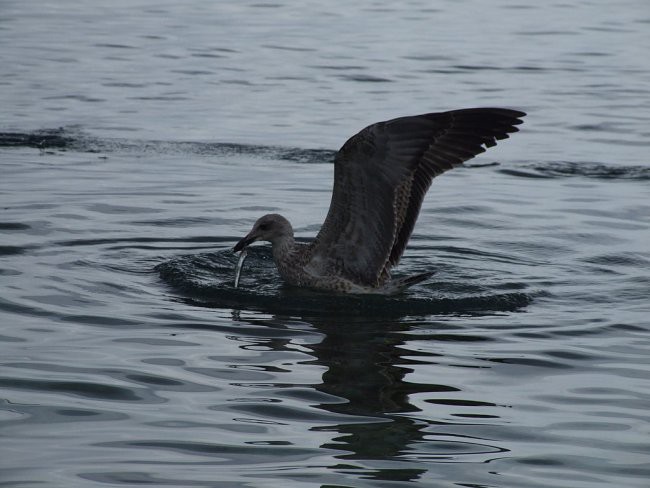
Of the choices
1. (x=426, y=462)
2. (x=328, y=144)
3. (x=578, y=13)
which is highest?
(x=578, y=13)

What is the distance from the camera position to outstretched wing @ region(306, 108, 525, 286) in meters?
9.41

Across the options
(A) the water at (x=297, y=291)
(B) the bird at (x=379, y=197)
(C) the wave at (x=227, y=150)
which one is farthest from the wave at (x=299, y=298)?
(C) the wave at (x=227, y=150)

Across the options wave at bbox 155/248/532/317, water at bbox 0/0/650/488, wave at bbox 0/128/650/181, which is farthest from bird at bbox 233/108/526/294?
A: wave at bbox 0/128/650/181

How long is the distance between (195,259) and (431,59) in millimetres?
12962

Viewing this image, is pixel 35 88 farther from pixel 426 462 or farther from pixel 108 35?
pixel 426 462

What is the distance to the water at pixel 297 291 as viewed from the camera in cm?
645

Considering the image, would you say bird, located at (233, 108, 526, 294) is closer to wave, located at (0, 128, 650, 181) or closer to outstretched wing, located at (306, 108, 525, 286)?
outstretched wing, located at (306, 108, 525, 286)

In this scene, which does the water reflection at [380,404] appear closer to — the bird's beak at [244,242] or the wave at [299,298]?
the wave at [299,298]

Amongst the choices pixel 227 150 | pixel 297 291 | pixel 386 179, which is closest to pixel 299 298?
pixel 297 291

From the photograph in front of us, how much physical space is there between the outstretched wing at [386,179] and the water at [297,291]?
1.39 feet

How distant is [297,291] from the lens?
10250 mm

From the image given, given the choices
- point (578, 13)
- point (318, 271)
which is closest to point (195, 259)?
point (318, 271)

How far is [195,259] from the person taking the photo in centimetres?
1076

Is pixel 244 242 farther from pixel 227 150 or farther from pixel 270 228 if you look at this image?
pixel 227 150
